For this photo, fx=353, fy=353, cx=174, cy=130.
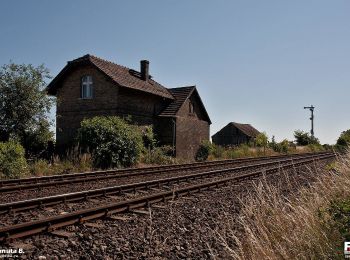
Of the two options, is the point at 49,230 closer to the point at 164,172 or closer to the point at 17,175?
the point at 17,175

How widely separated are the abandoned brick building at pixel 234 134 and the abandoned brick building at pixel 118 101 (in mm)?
34660

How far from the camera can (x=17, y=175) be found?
1397cm

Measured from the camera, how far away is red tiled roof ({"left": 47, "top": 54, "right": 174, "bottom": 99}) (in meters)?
25.2

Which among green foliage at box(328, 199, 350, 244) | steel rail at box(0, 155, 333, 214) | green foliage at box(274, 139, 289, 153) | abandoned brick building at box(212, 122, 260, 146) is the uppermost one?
abandoned brick building at box(212, 122, 260, 146)

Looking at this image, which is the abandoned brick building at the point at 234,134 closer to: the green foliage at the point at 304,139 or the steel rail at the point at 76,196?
the green foliage at the point at 304,139

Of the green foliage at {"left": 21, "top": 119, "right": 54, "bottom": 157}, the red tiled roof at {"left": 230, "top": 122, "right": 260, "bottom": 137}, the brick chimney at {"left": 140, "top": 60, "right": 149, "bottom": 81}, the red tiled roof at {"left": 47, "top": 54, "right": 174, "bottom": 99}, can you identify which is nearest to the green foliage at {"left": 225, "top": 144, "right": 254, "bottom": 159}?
the red tiled roof at {"left": 47, "top": 54, "right": 174, "bottom": 99}

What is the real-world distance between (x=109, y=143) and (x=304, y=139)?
52.5 meters

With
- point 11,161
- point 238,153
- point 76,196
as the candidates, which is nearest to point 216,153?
point 238,153

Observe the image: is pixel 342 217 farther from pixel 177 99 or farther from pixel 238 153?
pixel 238 153

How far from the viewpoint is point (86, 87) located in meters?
26.6

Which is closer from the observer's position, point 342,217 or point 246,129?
point 342,217

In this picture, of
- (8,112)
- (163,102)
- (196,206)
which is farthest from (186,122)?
(196,206)

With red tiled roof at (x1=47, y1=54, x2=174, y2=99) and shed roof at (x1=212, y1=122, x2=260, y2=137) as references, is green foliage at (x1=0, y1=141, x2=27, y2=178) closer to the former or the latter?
red tiled roof at (x1=47, y1=54, x2=174, y2=99)

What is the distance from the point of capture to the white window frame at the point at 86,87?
86.4 feet
